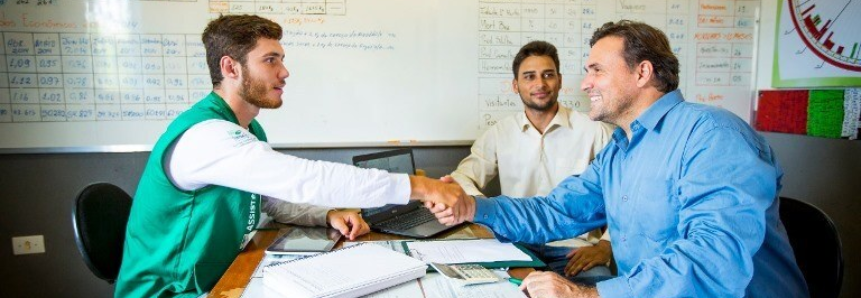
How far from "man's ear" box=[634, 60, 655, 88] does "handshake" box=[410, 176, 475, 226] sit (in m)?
0.58

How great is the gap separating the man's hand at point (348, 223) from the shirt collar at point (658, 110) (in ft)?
2.80

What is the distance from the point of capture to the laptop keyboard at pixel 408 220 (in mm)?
1760

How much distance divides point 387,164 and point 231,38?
691 mm

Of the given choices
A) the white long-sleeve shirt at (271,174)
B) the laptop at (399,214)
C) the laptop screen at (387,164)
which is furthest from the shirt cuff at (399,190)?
the laptop screen at (387,164)

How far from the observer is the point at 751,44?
2920 mm

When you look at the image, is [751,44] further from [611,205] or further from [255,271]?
[255,271]

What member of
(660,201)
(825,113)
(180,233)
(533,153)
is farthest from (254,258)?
(825,113)

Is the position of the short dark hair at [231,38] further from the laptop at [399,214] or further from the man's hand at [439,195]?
the man's hand at [439,195]

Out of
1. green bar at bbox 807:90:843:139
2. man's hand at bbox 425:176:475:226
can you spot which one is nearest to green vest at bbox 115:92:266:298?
man's hand at bbox 425:176:475:226

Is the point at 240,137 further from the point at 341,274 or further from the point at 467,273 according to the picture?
the point at 467,273

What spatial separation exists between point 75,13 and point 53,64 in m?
0.25

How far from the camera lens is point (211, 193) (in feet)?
4.81

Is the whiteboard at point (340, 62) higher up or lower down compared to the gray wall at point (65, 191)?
higher up

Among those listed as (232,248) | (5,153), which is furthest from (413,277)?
(5,153)
